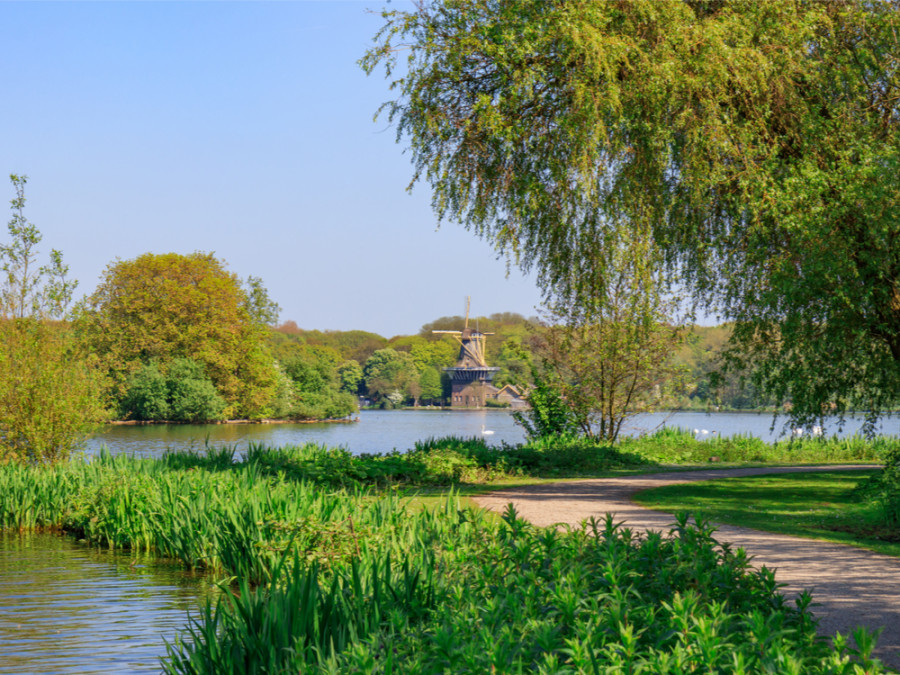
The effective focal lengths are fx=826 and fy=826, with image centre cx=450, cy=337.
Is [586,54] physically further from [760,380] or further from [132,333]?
[132,333]

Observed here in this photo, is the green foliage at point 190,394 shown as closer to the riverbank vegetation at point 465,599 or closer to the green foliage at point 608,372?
the green foliage at point 608,372

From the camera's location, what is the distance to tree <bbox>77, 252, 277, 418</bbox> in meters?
45.2

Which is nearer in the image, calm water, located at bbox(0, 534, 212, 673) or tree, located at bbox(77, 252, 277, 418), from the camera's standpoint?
calm water, located at bbox(0, 534, 212, 673)

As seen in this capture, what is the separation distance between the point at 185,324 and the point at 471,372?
27.4 m

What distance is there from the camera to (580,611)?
13.7 feet

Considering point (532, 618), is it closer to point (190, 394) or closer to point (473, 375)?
point (190, 394)

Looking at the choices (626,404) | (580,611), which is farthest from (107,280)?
(580,611)

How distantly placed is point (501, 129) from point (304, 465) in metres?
6.45

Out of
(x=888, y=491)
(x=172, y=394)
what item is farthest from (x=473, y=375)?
(x=888, y=491)

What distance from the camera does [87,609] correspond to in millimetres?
7414

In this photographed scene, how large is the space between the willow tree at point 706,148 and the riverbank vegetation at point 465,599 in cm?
538

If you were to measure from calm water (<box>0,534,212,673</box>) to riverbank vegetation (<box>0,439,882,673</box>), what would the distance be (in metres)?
0.40

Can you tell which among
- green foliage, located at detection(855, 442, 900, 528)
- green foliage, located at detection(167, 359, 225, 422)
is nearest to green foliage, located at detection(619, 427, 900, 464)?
green foliage, located at detection(855, 442, 900, 528)

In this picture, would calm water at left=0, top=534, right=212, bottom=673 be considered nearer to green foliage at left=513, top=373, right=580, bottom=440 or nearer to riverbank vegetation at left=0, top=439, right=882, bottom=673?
riverbank vegetation at left=0, top=439, right=882, bottom=673
